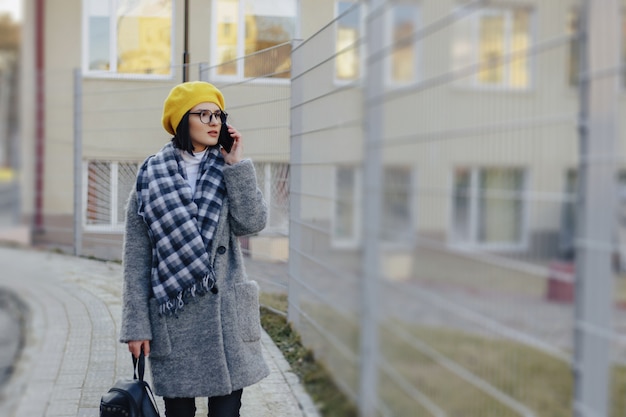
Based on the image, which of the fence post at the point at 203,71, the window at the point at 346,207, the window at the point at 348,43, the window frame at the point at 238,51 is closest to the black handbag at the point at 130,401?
the window at the point at 346,207

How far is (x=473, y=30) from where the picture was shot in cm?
227

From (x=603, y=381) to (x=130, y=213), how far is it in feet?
5.97

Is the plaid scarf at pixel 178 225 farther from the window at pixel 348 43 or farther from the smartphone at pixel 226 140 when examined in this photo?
the window at pixel 348 43

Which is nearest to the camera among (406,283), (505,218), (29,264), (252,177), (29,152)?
(505,218)

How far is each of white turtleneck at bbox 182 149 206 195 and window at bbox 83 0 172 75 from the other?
7.26 ft

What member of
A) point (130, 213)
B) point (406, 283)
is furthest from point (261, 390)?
point (406, 283)

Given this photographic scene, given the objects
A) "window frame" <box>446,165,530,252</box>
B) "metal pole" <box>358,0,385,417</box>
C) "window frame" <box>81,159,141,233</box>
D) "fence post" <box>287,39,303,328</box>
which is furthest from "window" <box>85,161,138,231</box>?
"window frame" <box>446,165,530,252</box>

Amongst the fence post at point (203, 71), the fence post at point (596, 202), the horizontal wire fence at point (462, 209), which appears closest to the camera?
the fence post at point (596, 202)

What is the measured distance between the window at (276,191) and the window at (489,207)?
2.59 m

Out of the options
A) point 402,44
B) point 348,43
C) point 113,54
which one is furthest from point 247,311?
point 113,54

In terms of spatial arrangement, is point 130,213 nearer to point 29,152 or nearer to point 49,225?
point 49,225

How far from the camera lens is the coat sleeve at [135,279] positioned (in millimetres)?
3234

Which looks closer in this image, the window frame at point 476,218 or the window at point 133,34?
the window frame at point 476,218

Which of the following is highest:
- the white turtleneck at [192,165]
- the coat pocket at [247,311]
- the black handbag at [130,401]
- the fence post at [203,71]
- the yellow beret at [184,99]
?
the fence post at [203,71]
